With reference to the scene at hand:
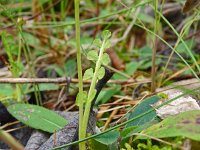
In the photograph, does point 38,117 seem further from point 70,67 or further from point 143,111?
point 70,67

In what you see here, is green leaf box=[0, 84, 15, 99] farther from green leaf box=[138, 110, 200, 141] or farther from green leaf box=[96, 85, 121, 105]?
green leaf box=[138, 110, 200, 141]

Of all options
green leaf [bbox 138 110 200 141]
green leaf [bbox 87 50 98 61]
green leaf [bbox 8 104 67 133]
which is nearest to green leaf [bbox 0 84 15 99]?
green leaf [bbox 8 104 67 133]

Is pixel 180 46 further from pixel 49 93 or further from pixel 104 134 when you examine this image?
pixel 104 134

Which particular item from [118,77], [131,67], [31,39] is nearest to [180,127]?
[118,77]

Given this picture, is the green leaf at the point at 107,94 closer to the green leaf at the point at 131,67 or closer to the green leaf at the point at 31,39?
the green leaf at the point at 131,67

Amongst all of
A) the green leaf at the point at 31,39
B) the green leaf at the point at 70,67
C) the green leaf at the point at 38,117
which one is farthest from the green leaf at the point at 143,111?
the green leaf at the point at 31,39
